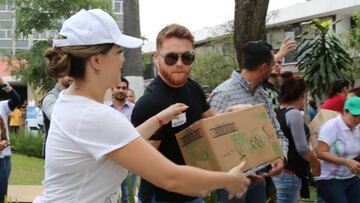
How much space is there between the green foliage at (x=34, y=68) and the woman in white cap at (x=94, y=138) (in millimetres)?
23271

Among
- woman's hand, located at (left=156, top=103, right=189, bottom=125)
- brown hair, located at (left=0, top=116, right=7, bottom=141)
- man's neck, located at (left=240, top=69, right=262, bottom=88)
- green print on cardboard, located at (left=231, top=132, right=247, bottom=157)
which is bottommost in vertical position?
brown hair, located at (left=0, top=116, right=7, bottom=141)

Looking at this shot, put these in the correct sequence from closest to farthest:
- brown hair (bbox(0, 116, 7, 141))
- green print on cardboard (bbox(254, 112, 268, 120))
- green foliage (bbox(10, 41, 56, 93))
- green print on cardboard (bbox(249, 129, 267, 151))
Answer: green print on cardboard (bbox(249, 129, 267, 151))
green print on cardboard (bbox(254, 112, 268, 120))
brown hair (bbox(0, 116, 7, 141))
green foliage (bbox(10, 41, 56, 93))

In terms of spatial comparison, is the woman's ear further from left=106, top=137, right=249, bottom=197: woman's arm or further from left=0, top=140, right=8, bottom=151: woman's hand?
left=0, top=140, right=8, bottom=151: woman's hand

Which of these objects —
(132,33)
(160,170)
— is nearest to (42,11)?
(132,33)

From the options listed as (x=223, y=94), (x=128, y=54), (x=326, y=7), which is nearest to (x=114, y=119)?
(x=223, y=94)

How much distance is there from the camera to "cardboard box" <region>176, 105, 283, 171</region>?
9.20 ft

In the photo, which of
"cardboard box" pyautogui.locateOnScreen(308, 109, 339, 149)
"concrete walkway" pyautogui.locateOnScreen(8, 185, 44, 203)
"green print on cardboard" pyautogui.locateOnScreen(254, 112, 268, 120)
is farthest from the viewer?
"concrete walkway" pyautogui.locateOnScreen(8, 185, 44, 203)

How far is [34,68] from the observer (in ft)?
83.3

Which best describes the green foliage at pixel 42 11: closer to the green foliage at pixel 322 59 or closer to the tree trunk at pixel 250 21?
the green foliage at pixel 322 59

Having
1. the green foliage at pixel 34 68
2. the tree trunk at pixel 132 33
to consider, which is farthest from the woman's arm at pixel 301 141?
the green foliage at pixel 34 68

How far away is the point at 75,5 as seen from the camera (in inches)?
950

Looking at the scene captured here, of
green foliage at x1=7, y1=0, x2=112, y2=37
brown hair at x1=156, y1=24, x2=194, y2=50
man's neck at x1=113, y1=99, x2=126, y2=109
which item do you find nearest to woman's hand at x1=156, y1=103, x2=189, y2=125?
brown hair at x1=156, y1=24, x2=194, y2=50

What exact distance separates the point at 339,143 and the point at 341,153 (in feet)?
0.30

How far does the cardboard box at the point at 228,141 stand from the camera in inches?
110
